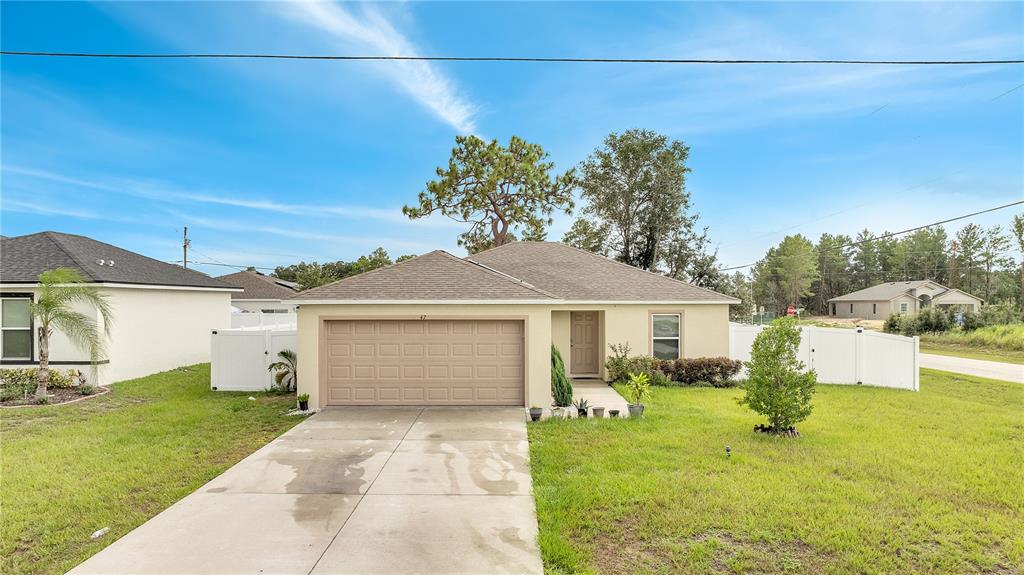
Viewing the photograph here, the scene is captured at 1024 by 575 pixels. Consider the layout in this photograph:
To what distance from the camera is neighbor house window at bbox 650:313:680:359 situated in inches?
568

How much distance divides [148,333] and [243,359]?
4624 mm

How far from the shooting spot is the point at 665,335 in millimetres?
14477

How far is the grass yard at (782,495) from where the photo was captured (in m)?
4.31

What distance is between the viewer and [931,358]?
20438 mm

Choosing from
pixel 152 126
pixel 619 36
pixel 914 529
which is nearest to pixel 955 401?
pixel 914 529

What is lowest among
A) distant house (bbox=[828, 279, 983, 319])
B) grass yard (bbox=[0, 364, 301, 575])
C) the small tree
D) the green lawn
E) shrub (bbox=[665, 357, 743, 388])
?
the green lawn

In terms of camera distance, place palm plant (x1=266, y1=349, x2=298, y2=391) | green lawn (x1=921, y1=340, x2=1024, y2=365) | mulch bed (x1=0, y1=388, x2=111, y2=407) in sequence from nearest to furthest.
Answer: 1. mulch bed (x1=0, y1=388, x2=111, y2=407)
2. palm plant (x1=266, y1=349, x2=298, y2=391)
3. green lawn (x1=921, y1=340, x2=1024, y2=365)

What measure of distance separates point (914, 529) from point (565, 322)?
10476mm

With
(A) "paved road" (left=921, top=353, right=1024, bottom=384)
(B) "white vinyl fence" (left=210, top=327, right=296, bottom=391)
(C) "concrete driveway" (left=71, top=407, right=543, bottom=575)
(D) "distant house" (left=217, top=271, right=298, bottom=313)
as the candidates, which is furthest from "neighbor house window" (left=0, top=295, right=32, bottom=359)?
(A) "paved road" (left=921, top=353, right=1024, bottom=384)

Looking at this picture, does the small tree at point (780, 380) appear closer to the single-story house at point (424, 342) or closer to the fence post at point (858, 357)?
the single-story house at point (424, 342)

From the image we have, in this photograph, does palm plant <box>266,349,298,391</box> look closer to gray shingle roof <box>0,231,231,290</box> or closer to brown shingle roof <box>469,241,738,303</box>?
gray shingle roof <box>0,231,231,290</box>

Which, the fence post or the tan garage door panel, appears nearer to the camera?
the tan garage door panel

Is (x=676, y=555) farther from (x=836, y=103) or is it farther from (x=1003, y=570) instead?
(x=836, y=103)

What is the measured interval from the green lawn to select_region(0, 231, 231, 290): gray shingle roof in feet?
102
